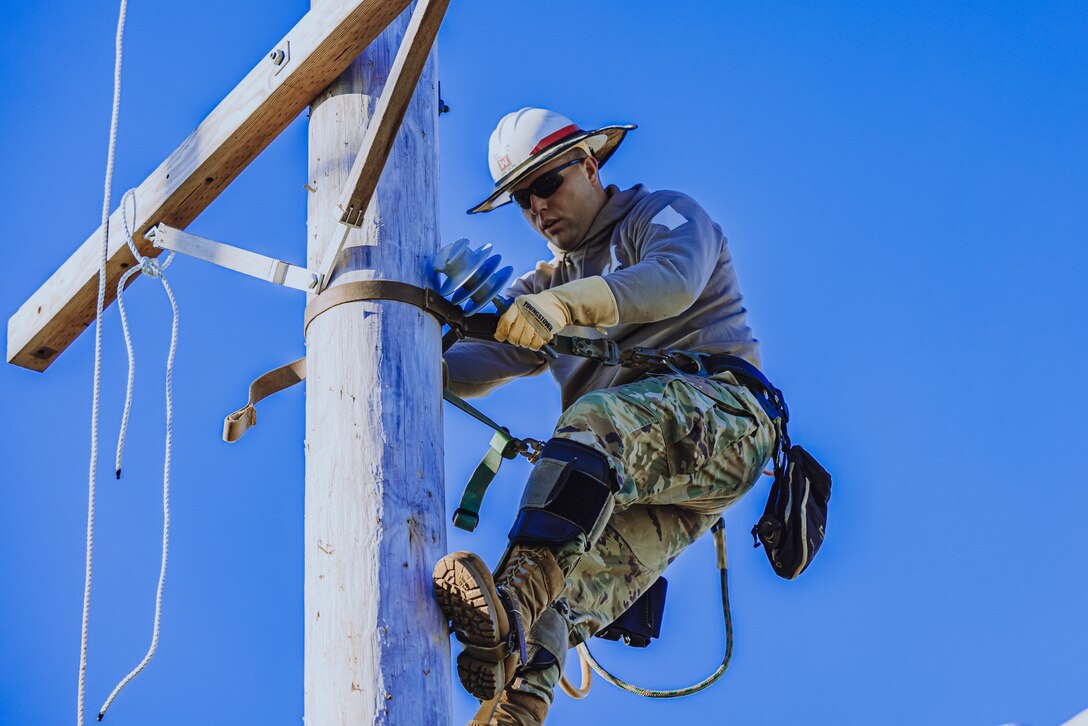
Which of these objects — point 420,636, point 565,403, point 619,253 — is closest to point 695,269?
point 619,253

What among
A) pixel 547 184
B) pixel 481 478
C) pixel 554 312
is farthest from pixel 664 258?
pixel 481 478

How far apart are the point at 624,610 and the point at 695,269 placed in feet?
3.53

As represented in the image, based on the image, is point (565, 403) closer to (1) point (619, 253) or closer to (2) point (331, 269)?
(1) point (619, 253)

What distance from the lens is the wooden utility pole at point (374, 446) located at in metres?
3.00

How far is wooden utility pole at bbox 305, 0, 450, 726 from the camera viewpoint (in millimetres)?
2996

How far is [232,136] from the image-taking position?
12.5ft

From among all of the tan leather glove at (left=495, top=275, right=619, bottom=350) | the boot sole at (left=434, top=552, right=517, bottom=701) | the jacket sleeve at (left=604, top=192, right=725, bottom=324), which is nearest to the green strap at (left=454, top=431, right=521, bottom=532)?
the tan leather glove at (left=495, top=275, right=619, bottom=350)

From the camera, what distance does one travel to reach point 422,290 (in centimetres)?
351

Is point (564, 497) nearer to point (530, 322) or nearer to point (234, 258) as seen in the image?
point (530, 322)

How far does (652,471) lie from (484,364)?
1091 mm

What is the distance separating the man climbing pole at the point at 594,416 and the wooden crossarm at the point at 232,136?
771 millimetres

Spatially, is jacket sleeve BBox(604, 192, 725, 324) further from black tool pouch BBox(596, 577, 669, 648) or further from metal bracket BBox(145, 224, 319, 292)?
black tool pouch BBox(596, 577, 669, 648)

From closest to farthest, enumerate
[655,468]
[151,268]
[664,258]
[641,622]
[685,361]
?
[151,268] → [655,468] → [664,258] → [685,361] → [641,622]

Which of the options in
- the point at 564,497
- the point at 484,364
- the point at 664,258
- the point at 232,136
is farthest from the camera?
the point at 484,364
